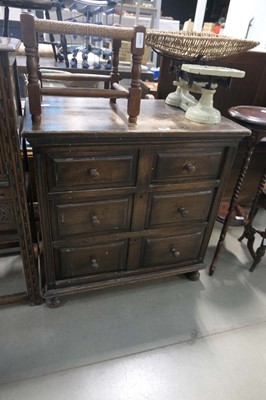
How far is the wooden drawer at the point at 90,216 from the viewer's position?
1.14 meters

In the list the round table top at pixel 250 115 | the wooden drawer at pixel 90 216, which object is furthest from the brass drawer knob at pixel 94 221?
the round table top at pixel 250 115

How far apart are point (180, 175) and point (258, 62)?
108 cm

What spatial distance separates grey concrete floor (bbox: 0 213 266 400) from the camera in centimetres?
111

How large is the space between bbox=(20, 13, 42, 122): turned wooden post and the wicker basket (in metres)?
0.52

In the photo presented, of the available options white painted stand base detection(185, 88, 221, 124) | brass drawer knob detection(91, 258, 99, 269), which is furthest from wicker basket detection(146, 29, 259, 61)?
brass drawer knob detection(91, 258, 99, 269)

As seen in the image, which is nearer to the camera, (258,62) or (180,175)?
(180,175)

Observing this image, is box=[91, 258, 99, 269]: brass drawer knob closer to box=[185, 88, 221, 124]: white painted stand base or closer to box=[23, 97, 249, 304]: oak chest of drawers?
box=[23, 97, 249, 304]: oak chest of drawers

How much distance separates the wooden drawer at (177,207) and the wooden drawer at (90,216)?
121 mm

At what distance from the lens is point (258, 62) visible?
5.58ft

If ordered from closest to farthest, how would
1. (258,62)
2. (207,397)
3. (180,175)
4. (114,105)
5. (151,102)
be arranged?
(207,397)
(180,175)
(114,105)
(151,102)
(258,62)

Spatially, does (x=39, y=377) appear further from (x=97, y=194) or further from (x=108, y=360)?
(x=97, y=194)

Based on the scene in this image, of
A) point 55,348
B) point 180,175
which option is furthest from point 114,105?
point 55,348

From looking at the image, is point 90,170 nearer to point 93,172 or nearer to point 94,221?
point 93,172

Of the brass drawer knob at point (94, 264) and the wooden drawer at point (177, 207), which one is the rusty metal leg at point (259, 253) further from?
the brass drawer knob at point (94, 264)
